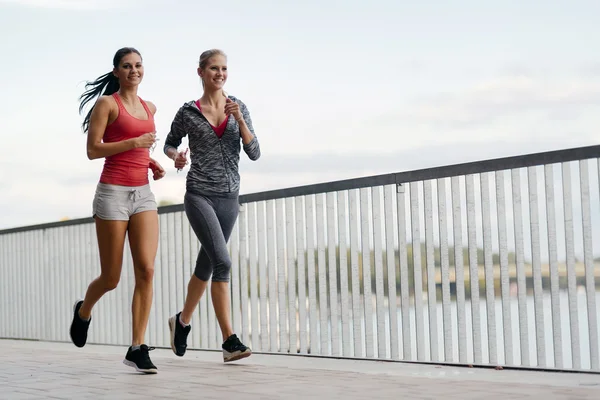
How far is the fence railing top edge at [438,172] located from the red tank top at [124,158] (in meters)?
1.29

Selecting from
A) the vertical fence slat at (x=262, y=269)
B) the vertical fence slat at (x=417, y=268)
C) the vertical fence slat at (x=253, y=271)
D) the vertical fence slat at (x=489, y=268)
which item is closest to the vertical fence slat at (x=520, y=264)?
the vertical fence slat at (x=489, y=268)

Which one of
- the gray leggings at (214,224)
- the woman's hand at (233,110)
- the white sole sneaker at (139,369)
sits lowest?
the white sole sneaker at (139,369)

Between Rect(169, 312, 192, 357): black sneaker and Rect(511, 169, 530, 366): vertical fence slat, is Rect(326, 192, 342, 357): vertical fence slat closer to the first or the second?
Rect(169, 312, 192, 357): black sneaker

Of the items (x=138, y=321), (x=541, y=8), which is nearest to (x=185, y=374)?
(x=138, y=321)

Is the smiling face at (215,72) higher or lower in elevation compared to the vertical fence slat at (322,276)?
higher

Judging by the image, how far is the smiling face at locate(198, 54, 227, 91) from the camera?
17.8 feet

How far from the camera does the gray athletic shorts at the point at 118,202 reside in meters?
5.08

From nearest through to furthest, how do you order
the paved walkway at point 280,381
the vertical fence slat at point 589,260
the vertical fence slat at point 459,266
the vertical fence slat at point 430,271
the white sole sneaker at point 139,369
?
the paved walkway at point 280,381
the vertical fence slat at point 589,260
the white sole sneaker at point 139,369
the vertical fence slat at point 459,266
the vertical fence slat at point 430,271

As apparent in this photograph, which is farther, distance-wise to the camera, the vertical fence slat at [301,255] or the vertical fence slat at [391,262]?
the vertical fence slat at [301,255]

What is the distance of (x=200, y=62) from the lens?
18.1 feet

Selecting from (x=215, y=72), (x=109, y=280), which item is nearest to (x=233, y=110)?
(x=215, y=72)

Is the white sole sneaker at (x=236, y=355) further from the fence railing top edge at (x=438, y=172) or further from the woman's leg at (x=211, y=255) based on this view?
the fence railing top edge at (x=438, y=172)

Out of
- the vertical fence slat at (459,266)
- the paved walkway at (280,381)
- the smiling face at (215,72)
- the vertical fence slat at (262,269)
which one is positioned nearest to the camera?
the paved walkway at (280,381)

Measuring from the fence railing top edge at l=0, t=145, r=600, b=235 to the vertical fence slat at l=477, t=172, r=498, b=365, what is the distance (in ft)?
0.38
